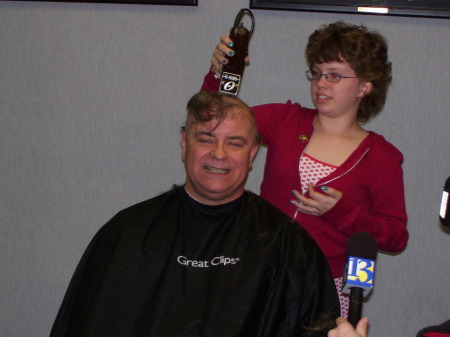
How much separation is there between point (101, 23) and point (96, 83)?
275 mm

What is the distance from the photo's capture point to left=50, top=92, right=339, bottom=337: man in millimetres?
1792

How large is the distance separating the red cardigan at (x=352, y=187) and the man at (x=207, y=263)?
0.15 meters

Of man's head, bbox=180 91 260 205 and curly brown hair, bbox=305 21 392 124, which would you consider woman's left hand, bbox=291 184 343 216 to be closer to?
man's head, bbox=180 91 260 205

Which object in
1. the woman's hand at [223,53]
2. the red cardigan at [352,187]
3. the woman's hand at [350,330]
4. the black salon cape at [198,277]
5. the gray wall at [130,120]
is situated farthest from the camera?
the gray wall at [130,120]

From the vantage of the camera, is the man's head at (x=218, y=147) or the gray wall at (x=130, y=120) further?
the gray wall at (x=130, y=120)

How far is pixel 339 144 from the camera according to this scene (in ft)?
7.02

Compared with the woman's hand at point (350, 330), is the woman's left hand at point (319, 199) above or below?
above

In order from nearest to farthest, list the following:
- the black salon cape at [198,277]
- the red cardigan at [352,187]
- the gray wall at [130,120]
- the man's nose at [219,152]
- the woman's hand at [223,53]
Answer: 1. the black salon cape at [198,277]
2. the man's nose at [219,152]
3. the red cardigan at [352,187]
4. the woman's hand at [223,53]
5. the gray wall at [130,120]

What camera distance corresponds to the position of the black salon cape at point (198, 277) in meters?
1.79

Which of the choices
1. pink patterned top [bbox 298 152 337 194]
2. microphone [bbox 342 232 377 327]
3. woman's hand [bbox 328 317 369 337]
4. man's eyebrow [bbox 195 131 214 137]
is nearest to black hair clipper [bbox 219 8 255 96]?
man's eyebrow [bbox 195 131 214 137]

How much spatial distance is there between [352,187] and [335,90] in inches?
13.4

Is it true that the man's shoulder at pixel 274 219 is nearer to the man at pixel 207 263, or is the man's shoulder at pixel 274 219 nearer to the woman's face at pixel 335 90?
the man at pixel 207 263

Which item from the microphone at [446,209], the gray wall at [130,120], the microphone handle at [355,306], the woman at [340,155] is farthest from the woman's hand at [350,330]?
the gray wall at [130,120]

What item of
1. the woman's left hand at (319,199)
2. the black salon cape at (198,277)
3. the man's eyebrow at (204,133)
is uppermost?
the man's eyebrow at (204,133)
